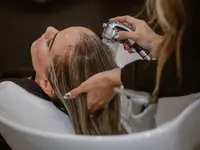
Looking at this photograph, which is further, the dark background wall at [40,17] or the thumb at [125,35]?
the dark background wall at [40,17]

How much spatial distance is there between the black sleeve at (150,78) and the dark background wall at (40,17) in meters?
0.60

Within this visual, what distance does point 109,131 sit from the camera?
127cm

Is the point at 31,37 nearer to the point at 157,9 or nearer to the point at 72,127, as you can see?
the point at 72,127

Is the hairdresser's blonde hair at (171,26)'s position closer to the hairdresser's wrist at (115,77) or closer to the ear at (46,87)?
the hairdresser's wrist at (115,77)

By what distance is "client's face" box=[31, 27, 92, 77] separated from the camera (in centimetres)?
128

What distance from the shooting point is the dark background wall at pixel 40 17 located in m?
1.58

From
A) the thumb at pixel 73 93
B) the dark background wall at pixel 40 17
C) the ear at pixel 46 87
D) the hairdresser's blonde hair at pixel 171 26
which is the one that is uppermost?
the hairdresser's blonde hair at pixel 171 26

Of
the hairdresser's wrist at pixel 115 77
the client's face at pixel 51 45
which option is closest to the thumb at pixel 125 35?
the client's face at pixel 51 45

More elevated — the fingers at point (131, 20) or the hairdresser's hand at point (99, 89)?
the fingers at point (131, 20)

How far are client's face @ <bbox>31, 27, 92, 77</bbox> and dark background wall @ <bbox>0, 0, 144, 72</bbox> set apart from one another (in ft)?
0.74

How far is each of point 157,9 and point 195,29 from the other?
0.29 feet

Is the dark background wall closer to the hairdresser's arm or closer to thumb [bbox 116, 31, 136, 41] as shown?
thumb [bbox 116, 31, 136, 41]

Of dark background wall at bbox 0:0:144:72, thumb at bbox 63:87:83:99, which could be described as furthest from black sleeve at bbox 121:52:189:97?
dark background wall at bbox 0:0:144:72

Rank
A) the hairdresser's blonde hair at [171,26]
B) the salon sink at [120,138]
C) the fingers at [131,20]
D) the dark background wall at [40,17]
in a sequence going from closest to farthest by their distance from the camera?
the hairdresser's blonde hair at [171,26]
the salon sink at [120,138]
the fingers at [131,20]
the dark background wall at [40,17]
